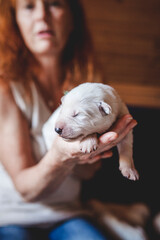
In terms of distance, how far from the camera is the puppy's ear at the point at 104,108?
66 centimetres

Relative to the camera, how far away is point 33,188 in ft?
3.79

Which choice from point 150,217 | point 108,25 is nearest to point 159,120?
point 150,217

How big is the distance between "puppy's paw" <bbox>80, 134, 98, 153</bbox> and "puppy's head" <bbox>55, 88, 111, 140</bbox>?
0.9 inches

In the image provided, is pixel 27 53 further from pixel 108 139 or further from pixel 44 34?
pixel 108 139

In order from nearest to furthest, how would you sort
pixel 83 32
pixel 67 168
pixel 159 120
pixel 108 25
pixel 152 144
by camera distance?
pixel 67 168, pixel 152 144, pixel 159 120, pixel 83 32, pixel 108 25

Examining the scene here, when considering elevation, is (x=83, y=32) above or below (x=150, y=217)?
above

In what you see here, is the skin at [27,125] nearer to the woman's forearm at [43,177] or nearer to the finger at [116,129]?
the woman's forearm at [43,177]

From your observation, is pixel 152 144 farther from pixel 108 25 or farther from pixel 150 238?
pixel 108 25

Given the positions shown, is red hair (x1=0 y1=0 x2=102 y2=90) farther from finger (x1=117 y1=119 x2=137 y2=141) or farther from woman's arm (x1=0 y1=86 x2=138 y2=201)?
finger (x1=117 y1=119 x2=137 y2=141)

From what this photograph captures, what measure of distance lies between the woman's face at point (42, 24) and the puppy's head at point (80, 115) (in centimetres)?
55

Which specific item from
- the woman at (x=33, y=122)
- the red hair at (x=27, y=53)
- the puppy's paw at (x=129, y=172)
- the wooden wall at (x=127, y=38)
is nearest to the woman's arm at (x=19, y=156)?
the woman at (x=33, y=122)

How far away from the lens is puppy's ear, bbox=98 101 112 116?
659 mm

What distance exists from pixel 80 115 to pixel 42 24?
0.62 meters

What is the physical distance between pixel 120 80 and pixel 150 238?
58.3 inches
